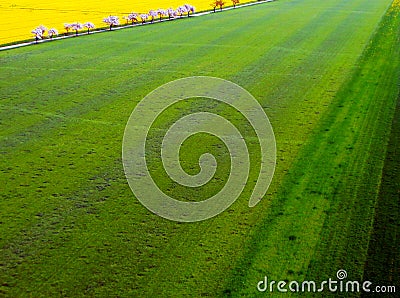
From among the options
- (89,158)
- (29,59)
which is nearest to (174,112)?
(89,158)

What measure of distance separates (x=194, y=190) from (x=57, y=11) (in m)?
49.9

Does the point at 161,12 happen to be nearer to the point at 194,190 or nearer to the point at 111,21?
the point at 111,21

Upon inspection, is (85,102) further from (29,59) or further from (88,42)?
(88,42)

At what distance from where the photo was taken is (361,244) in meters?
12.4

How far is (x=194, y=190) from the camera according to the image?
15.4 meters

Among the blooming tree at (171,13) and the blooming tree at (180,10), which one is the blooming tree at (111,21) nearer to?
the blooming tree at (171,13)

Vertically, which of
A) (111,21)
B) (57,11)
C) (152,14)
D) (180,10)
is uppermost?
(111,21)

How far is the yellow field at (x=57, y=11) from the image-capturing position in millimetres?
47594

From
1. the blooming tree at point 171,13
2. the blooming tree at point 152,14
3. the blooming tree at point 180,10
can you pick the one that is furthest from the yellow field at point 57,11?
the blooming tree at point 180,10

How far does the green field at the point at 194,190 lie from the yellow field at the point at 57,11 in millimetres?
15203

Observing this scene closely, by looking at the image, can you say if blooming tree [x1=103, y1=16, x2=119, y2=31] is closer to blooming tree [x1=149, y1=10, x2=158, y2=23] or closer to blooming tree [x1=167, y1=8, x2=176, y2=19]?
blooming tree [x1=149, y1=10, x2=158, y2=23]

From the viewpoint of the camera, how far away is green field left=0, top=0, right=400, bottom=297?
11555mm

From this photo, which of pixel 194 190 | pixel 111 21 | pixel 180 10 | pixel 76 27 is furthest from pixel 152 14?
pixel 194 190

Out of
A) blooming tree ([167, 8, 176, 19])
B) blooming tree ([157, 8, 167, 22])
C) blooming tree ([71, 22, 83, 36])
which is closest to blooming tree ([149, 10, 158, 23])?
blooming tree ([157, 8, 167, 22])
